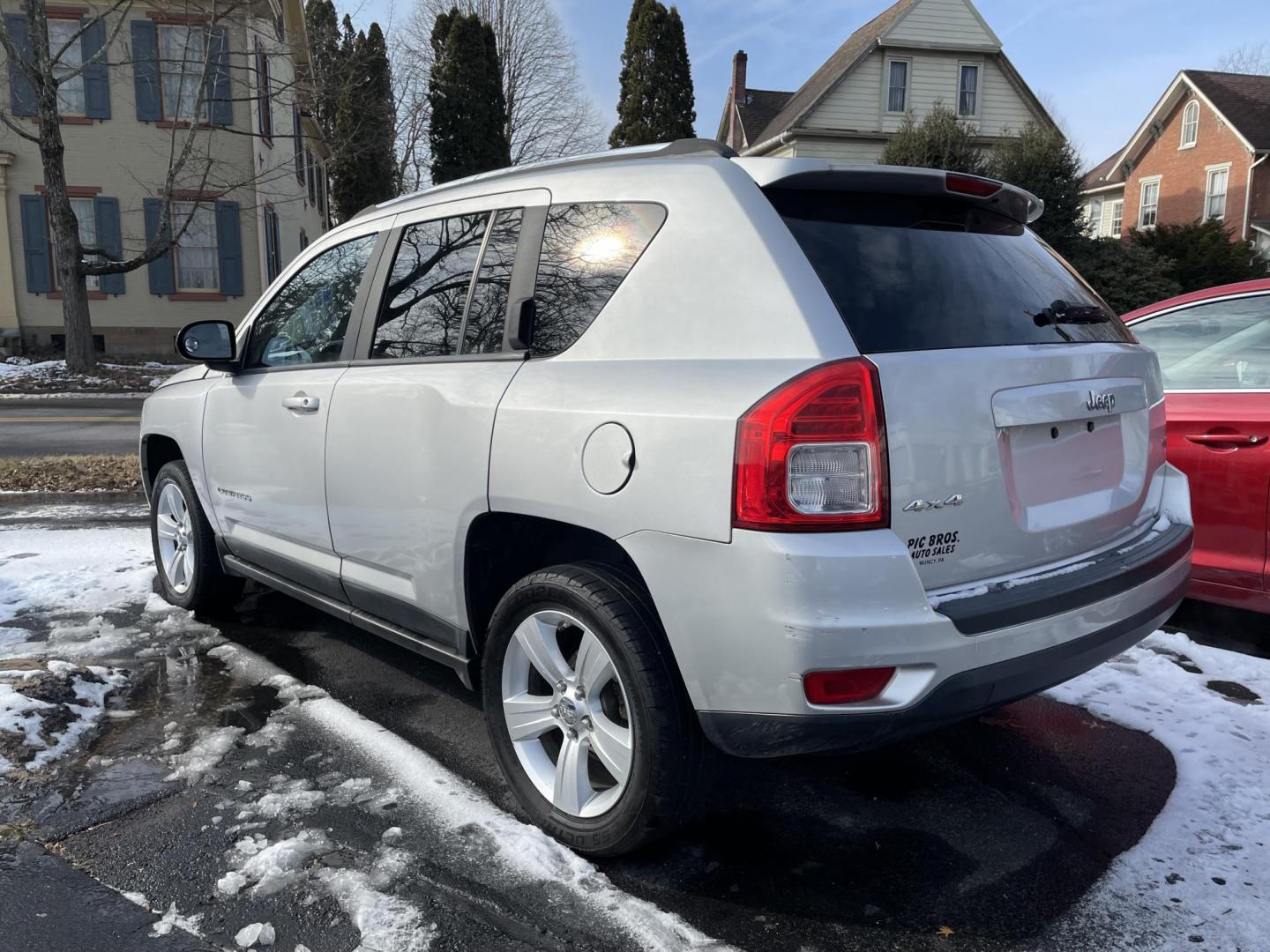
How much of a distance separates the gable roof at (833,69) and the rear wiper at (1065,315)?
27262mm

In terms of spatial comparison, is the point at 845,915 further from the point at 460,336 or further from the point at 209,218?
the point at 209,218

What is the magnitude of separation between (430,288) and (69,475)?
20.2 feet

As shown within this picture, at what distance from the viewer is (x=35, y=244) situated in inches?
823

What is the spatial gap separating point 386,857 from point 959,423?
6.13ft

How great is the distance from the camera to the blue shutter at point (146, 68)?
2056 cm

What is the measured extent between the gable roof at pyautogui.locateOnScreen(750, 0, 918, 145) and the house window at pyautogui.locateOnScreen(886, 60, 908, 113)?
3.58ft

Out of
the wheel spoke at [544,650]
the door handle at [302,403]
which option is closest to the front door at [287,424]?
the door handle at [302,403]

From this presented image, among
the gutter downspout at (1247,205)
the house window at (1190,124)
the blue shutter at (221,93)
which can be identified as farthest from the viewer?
the house window at (1190,124)

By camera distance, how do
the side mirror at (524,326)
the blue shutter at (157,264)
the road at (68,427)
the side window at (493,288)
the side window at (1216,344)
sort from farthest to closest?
1. the blue shutter at (157,264)
2. the road at (68,427)
3. the side window at (1216,344)
4. the side window at (493,288)
5. the side mirror at (524,326)

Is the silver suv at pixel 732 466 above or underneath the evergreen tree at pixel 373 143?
underneath

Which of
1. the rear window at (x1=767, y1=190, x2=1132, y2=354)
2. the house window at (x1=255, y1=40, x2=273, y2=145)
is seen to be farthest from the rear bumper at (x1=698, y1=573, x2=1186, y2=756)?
the house window at (x1=255, y1=40, x2=273, y2=145)

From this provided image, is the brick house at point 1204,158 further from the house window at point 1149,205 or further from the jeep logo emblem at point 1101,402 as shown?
the jeep logo emblem at point 1101,402

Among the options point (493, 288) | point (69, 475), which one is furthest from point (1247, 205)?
point (493, 288)

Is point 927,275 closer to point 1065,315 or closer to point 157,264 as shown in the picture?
point 1065,315
